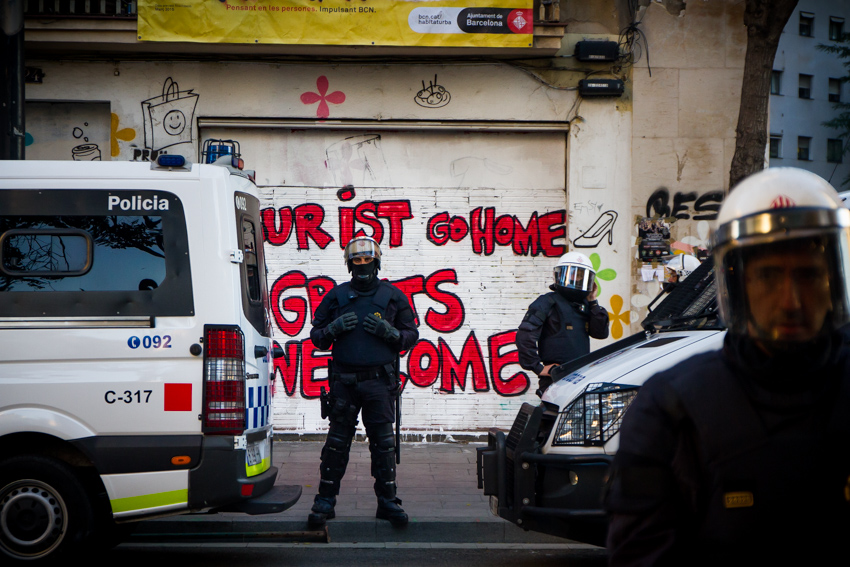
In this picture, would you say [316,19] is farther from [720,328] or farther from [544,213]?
[720,328]

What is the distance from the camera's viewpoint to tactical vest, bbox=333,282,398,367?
19.7ft

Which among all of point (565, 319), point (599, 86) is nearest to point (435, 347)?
point (565, 319)

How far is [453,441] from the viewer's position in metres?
A: 9.89

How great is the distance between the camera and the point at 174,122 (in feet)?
32.0

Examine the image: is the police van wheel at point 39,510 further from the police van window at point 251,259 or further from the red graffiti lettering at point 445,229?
the red graffiti lettering at point 445,229

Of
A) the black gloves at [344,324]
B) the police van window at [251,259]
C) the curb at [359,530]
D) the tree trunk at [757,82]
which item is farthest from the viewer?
the tree trunk at [757,82]

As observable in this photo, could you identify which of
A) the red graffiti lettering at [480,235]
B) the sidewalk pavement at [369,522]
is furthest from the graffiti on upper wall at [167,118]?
the sidewalk pavement at [369,522]

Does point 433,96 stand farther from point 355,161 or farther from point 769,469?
point 769,469

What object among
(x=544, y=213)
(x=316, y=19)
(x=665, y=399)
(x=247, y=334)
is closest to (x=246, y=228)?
(x=247, y=334)

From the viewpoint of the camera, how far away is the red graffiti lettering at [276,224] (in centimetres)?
988

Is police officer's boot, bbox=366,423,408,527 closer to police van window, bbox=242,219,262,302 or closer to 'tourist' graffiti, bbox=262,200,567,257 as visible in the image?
police van window, bbox=242,219,262,302

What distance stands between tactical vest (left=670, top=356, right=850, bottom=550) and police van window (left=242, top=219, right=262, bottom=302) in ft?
12.5

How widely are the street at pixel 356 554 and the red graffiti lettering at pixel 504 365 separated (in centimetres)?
419

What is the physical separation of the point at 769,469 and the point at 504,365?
28.2 ft
